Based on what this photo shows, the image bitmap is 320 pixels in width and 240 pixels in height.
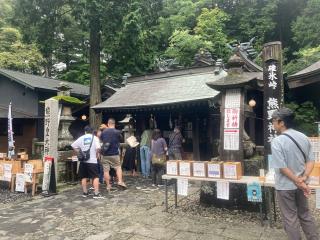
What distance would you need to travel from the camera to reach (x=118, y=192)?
9.16 metres

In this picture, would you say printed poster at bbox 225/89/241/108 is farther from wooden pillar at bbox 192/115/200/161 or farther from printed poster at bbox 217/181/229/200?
wooden pillar at bbox 192/115/200/161

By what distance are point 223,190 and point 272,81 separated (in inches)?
115

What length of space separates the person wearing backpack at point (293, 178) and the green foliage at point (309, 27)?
22.1 m

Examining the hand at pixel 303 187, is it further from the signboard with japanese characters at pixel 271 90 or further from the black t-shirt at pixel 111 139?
the black t-shirt at pixel 111 139

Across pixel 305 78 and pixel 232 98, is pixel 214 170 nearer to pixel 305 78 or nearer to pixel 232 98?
pixel 232 98

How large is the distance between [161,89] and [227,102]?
770 cm

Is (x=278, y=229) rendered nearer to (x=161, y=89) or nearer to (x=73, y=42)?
(x=161, y=89)

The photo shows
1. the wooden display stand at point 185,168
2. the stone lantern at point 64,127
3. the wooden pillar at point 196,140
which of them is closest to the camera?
the wooden display stand at point 185,168

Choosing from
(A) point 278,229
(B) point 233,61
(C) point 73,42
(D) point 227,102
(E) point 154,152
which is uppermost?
(C) point 73,42

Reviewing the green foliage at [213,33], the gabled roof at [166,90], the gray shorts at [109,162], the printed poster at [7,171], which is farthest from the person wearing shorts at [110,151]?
the green foliage at [213,33]

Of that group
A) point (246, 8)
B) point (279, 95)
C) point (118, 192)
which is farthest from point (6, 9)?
point (279, 95)

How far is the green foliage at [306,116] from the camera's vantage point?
13.9m

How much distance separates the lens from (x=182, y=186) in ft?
22.5

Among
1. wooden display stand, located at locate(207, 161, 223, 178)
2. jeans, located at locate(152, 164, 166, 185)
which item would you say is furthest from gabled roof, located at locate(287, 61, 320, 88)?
wooden display stand, located at locate(207, 161, 223, 178)
